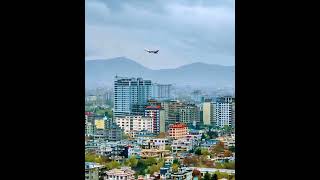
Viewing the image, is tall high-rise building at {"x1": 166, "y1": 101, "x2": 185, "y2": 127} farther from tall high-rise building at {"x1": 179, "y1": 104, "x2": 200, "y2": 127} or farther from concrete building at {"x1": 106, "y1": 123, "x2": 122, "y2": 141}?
concrete building at {"x1": 106, "y1": 123, "x2": 122, "y2": 141}

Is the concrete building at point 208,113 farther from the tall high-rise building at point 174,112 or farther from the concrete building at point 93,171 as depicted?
the concrete building at point 93,171

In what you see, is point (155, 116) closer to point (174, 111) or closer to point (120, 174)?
point (174, 111)

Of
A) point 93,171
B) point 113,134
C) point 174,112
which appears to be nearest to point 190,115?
point 174,112

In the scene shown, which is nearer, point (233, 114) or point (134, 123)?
point (233, 114)

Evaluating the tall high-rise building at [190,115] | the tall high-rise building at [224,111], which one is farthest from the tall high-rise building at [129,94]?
the tall high-rise building at [224,111]
